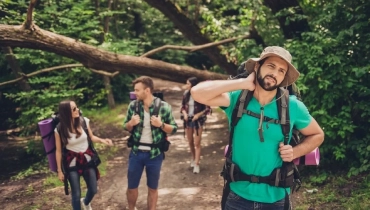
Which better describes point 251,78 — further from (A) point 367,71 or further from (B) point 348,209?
(A) point 367,71

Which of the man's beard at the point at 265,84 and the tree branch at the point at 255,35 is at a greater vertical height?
the tree branch at the point at 255,35

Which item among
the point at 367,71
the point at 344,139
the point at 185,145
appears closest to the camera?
the point at 367,71

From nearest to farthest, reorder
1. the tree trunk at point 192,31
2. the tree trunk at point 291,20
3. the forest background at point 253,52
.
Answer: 1. the forest background at point 253,52
2. the tree trunk at point 291,20
3. the tree trunk at point 192,31

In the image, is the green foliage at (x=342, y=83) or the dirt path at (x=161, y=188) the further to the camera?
the dirt path at (x=161, y=188)

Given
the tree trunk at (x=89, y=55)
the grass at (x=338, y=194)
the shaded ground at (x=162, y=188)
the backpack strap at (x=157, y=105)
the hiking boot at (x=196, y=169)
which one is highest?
the tree trunk at (x=89, y=55)

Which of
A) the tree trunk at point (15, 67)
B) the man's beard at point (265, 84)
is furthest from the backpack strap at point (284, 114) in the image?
the tree trunk at point (15, 67)

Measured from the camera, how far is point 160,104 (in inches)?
192

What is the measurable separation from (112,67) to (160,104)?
3157 millimetres

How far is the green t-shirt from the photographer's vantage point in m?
2.70

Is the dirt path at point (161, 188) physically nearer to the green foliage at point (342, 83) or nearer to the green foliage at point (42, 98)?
the green foliage at point (42, 98)

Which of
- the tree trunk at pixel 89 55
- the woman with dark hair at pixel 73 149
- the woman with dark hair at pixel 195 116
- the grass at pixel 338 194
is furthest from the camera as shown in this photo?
the woman with dark hair at pixel 195 116

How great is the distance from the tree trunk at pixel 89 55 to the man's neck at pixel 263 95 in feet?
15.7

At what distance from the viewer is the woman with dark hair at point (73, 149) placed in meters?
4.65

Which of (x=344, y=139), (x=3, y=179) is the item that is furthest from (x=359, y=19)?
(x=3, y=179)
